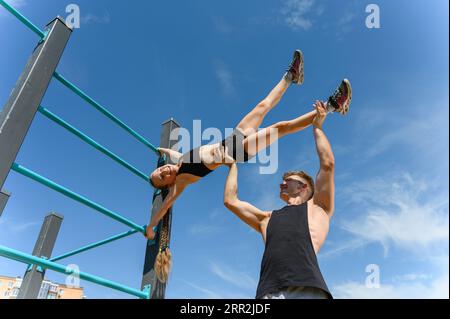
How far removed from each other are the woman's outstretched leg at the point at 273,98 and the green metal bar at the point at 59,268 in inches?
66.1

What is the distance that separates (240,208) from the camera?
184 cm

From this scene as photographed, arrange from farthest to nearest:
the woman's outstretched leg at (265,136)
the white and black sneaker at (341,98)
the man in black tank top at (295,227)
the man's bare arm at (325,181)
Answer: the woman's outstretched leg at (265,136) < the white and black sneaker at (341,98) < the man's bare arm at (325,181) < the man in black tank top at (295,227)

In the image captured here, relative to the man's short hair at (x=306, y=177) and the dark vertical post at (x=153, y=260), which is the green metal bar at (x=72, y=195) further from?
the man's short hair at (x=306, y=177)

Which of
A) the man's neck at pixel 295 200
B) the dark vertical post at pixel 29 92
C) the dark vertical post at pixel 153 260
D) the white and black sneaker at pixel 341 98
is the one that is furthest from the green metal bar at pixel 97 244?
the white and black sneaker at pixel 341 98

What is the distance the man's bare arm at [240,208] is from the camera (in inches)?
71.2

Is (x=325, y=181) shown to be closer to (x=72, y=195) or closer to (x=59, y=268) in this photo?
(x=59, y=268)

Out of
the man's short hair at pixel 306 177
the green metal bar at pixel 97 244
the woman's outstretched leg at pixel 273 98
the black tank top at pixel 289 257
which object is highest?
the woman's outstretched leg at pixel 273 98

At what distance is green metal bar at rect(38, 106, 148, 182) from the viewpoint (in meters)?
2.43

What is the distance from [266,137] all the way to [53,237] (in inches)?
132

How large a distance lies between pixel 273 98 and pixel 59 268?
2357 mm

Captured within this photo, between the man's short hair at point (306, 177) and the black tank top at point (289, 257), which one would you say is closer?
the black tank top at point (289, 257)
